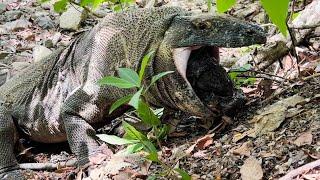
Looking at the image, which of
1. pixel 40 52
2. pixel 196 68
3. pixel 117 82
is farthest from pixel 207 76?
pixel 40 52

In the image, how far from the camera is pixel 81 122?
332 centimetres

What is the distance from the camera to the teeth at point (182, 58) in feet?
9.18

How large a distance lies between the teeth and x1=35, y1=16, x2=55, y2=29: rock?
4.29 meters

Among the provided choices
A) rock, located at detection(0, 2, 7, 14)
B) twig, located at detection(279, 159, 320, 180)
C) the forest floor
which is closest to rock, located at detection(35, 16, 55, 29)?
rock, located at detection(0, 2, 7, 14)

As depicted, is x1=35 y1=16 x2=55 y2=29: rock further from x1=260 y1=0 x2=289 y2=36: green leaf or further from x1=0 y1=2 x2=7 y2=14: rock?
x1=260 y1=0 x2=289 y2=36: green leaf

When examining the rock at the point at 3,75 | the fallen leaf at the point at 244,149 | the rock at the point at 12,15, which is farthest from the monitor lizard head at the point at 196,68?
the rock at the point at 12,15

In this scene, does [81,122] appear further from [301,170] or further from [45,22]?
[45,22]

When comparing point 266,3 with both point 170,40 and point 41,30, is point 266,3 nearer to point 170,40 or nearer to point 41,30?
point 170,40

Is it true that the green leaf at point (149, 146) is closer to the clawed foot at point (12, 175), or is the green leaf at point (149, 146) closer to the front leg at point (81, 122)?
the front leg at point (81, 122)

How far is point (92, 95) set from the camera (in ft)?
10.7

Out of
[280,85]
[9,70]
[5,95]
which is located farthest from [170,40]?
[9,70]

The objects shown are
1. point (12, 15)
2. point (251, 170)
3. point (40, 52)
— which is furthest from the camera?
point (12, 15)

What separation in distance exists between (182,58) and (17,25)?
4528mm

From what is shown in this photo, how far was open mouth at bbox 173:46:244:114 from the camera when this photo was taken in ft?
9.21
